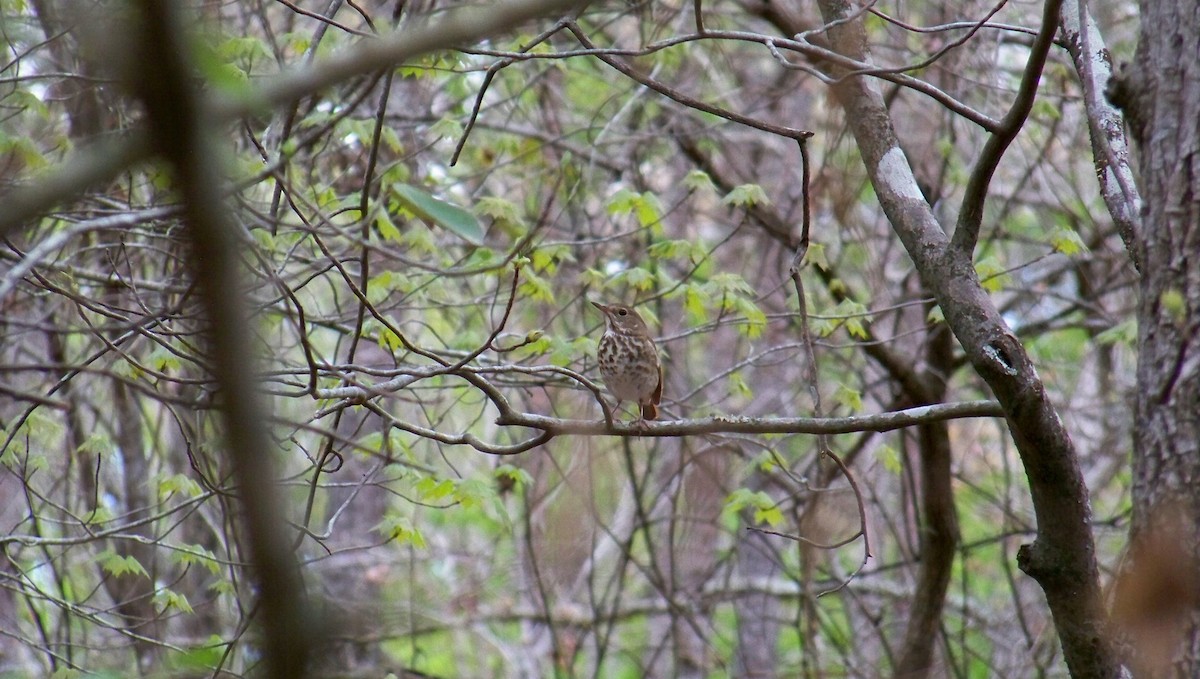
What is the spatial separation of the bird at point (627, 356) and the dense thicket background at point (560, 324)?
0.51ft

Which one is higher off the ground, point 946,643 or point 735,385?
point 735,385

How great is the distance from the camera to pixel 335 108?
4926mm

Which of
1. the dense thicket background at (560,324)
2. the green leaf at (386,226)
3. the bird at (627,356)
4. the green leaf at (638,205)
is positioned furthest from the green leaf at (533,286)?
the green leaf at (386,226)

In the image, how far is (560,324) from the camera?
24.0 ft

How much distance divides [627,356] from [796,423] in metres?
2.02

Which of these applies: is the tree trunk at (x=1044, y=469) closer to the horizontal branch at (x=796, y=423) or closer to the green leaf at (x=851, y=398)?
the horizontal branch at (x=796, y=423)

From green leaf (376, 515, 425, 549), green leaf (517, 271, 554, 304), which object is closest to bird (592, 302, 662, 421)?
green leaf (517, 271, 554, 304)

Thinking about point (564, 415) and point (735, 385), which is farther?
point (564, 415)

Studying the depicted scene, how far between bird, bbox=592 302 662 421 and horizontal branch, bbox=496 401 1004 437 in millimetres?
1712

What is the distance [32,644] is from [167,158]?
3666mm

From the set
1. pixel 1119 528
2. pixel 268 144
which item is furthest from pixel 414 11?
pixel 1119 528

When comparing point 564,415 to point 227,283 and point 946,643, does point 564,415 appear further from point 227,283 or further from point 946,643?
point 227,283

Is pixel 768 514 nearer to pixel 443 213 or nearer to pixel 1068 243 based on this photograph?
pixel 1068 243

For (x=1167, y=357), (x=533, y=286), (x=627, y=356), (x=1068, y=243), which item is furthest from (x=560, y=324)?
(x=1167, y=357)
